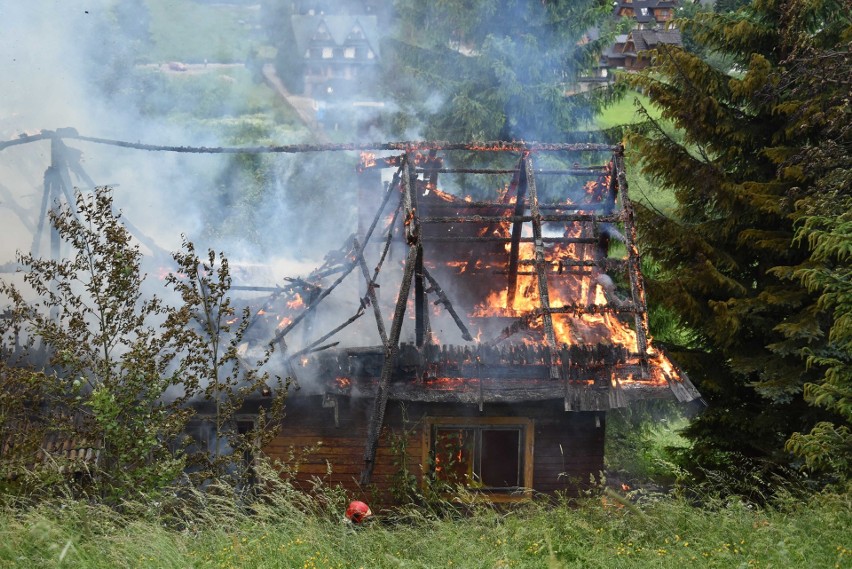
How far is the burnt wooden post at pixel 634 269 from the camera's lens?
10.9 m

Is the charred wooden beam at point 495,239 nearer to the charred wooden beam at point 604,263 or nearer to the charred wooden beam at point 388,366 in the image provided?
the charred wooden beam at point 604,263

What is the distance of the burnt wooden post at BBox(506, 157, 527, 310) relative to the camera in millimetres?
12555

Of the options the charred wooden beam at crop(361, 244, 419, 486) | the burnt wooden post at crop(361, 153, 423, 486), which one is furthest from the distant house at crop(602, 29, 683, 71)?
the charred wooden beam at crop(361, 244, 419, 486)

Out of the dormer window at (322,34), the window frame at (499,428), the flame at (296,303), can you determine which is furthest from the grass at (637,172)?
the dormer window at (322,34)

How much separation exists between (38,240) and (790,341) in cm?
1171

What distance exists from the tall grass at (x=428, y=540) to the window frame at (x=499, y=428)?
300cm

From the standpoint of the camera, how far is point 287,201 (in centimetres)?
3600

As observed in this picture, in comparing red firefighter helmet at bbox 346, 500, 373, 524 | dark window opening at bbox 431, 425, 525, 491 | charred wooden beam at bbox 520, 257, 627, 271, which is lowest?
red firefighter helmet at bbox 346, 500, 373, 524

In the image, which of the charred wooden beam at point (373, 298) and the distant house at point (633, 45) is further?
the distant house at point (633, 45)

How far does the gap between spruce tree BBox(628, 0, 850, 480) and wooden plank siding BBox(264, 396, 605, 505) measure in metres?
2.41

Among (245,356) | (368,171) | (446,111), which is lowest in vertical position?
(245,356)

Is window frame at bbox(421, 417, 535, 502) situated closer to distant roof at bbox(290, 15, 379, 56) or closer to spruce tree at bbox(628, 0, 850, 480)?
spruce tree at bbox(628, 0, 850, 480)

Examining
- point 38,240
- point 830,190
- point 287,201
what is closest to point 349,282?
point 38,240

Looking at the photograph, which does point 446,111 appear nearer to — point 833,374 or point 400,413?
point 400,413
